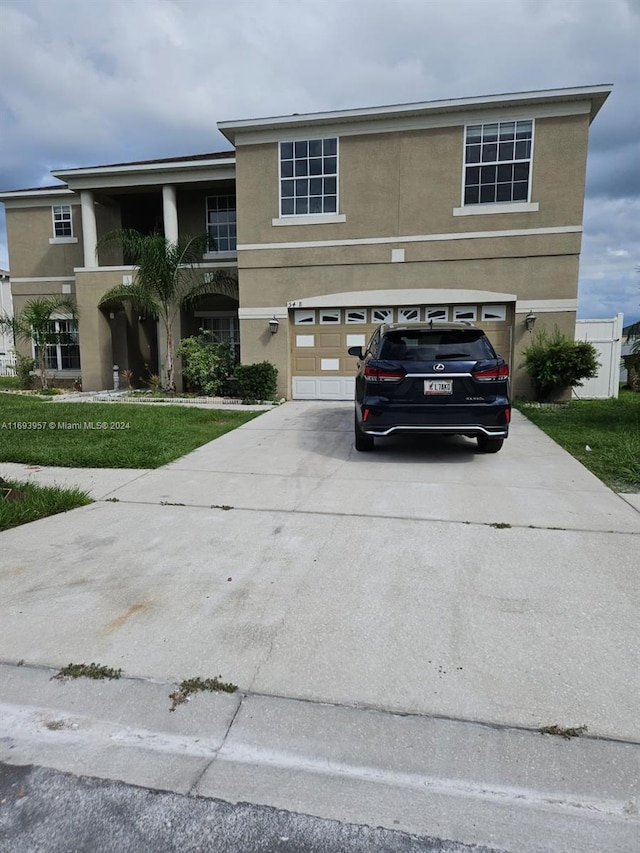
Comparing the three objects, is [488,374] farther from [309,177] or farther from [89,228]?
[89,228]

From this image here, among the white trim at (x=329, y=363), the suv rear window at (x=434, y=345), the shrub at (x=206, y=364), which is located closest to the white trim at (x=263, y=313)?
the shrub at (x=206, y=364)

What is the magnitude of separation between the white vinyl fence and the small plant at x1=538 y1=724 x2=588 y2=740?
12.7m

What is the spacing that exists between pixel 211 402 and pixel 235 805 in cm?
1210

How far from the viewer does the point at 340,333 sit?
45.6ft

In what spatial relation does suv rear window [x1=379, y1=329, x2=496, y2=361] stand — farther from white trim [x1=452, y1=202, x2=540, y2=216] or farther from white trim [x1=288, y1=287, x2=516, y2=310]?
white trim [x1=452, y1=202, x2=540, y2=216]

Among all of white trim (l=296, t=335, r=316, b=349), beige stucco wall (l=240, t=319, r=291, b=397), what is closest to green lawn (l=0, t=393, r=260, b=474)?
beige stucco wall (l=240, t=319, r=291, b=397)

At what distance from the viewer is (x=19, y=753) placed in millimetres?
2312

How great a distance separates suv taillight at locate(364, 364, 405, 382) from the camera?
683 cm

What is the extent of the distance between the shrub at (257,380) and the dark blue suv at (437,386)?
22.3 ft

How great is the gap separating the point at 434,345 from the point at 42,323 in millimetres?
13764

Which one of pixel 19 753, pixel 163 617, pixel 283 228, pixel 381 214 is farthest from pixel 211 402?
pixel 19 753

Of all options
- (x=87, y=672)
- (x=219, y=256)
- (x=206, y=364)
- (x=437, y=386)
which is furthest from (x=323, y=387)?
(x=87, y=672)

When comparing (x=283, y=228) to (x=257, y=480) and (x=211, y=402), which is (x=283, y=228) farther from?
(x=257, y=480)

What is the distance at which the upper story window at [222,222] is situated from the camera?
A: 1705 centimetres
